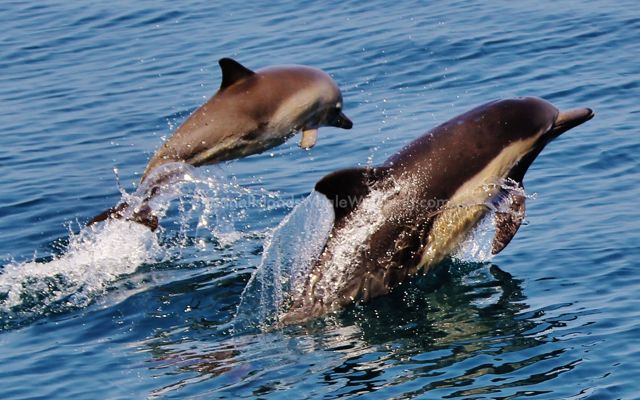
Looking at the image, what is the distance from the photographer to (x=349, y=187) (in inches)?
484

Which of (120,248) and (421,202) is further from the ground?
(421,202)

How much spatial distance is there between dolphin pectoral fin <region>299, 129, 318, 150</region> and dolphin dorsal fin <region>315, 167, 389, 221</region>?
8.37 feet

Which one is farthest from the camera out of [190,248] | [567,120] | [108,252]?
[190,248]

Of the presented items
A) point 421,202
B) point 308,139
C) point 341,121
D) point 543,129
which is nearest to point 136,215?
point 308,139

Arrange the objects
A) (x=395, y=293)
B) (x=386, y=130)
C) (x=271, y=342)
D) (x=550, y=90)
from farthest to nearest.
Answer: (x=550, y=90), (x=386, y=130), (x=395, y=293), (x=271, y=342)

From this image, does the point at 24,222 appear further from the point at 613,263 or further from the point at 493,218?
the point at 613,263

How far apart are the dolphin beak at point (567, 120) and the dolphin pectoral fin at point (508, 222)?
85cm

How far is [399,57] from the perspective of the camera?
24516mm

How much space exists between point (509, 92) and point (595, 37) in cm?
402

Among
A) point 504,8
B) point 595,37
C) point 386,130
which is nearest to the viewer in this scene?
point 386,130

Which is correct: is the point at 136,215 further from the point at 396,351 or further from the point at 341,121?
the point at 396,351

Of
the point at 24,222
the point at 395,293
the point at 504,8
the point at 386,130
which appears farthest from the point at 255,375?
the point at 504,8

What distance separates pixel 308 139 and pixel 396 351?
14.7ft

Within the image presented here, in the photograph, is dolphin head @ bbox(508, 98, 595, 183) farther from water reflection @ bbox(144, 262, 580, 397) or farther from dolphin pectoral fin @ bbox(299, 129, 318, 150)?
dolphin pectoral fin @ bbox(299, 129, 318, 150)
